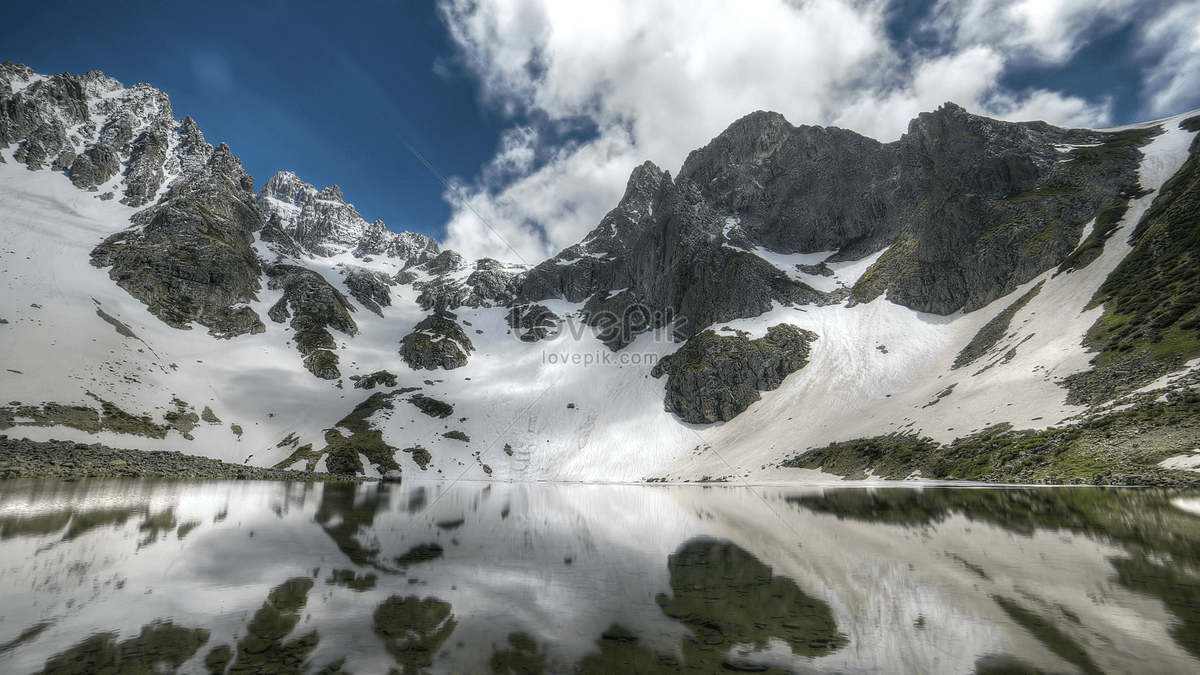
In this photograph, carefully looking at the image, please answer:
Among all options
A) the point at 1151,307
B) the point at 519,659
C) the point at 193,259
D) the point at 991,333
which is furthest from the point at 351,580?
the point at 193,259

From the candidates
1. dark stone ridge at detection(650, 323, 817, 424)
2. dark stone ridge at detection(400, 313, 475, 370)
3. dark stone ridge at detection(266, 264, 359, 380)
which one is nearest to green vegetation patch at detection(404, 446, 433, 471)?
dark stone ridge at detection(266, 264, 359, 380)

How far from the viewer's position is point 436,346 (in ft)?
466

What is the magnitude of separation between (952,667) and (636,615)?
437 cm

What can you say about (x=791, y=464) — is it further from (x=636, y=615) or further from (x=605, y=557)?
(x=636, y=615)

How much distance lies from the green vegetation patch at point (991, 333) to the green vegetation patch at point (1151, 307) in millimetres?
11248

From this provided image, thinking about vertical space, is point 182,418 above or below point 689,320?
below

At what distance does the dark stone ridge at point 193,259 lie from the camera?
111062mm

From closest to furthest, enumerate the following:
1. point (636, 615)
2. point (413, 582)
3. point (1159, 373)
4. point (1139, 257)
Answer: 1. point (636, 615)
2. point (413, 582)
3. point (1159, 373)
4. point (1139, 257)

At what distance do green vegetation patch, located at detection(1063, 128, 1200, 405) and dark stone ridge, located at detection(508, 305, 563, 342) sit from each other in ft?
430

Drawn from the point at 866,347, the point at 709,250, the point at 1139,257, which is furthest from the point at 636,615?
the point at 709,250

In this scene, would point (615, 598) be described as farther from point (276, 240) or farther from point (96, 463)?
point (276, 240)

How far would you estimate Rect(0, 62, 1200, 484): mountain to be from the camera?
47.5m

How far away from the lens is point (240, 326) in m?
121

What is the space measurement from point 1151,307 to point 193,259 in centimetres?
17857
